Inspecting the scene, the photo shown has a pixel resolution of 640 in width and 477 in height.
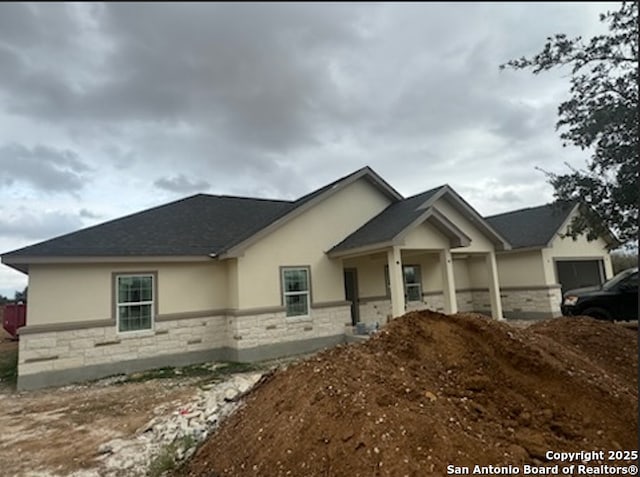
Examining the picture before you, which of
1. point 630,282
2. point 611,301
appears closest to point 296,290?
point 611,301

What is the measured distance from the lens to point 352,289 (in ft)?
46.0

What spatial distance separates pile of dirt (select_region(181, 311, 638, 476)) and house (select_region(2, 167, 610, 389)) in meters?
5.53

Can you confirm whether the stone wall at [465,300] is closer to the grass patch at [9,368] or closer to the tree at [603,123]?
the tree at [603,123]

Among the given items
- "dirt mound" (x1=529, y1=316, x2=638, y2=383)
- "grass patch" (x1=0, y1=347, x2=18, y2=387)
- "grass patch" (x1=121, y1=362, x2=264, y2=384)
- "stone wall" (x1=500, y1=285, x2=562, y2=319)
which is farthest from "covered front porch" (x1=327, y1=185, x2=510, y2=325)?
"grass patch" (x1=0, y1=347, x2=18, y2=387)

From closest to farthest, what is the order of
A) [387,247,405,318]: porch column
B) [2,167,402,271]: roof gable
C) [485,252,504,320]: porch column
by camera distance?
[2,167,402,271]: roof gable → [387,247,405,318]: porch column → [485,252,504,320]: porch column

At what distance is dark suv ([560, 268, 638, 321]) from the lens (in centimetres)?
1061

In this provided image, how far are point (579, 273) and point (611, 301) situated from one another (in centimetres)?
965

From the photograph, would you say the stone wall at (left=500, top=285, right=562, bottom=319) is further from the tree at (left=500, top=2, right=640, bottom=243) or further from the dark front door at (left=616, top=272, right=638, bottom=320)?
the tree at (left=500, top=2, right=640, bottom=243)

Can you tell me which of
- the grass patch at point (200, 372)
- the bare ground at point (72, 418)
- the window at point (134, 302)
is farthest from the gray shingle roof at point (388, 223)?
the window at point (134, 302)

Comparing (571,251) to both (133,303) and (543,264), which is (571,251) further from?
(133,303)

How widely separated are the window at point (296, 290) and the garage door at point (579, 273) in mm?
12815

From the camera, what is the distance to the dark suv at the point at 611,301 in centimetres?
1061

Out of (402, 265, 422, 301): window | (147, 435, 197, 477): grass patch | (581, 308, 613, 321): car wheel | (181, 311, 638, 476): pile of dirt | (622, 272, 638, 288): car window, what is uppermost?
(402, 265, 422, 301): window

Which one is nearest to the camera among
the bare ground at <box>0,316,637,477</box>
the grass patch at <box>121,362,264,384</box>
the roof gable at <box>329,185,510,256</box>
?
the bare ground at <box>0,316,637,477</box>
